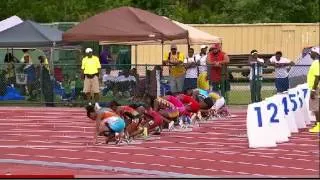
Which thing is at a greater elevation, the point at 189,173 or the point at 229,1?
the point at 229,1

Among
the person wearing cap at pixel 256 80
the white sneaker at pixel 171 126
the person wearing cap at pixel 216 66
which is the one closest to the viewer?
the white sneaker at pixel 171 126

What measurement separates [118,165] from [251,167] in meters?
2.32

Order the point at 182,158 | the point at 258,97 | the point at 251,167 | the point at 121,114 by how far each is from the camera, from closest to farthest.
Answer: the point at 251,167, the point at 182,158, the point at 121,114, the point at 258,97

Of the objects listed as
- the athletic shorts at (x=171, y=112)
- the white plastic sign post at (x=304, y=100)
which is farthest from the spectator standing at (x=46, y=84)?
the white plastic sign post at (x=304, y=100)

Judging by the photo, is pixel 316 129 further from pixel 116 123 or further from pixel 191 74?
pixel 191 74

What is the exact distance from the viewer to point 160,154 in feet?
54.8

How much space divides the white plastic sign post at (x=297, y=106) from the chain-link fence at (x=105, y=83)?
6430 millimetres

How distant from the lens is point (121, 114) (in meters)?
18.5

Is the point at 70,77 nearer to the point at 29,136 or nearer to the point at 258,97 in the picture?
the point at 258,97

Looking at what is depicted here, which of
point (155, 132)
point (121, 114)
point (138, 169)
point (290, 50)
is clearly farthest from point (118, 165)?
point (290, 50)

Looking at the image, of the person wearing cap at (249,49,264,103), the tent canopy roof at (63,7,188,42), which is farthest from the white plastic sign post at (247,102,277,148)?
the person wearing cap at (249,49,264,103)

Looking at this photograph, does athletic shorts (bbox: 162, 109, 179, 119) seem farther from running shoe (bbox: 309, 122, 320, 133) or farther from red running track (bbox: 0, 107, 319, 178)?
running shoe (bbox: 309, 122, 320, 133)

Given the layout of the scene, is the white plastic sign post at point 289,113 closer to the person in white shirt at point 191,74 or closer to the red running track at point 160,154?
the red running track at point 160,154

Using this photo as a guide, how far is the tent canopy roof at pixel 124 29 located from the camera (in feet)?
85.4
